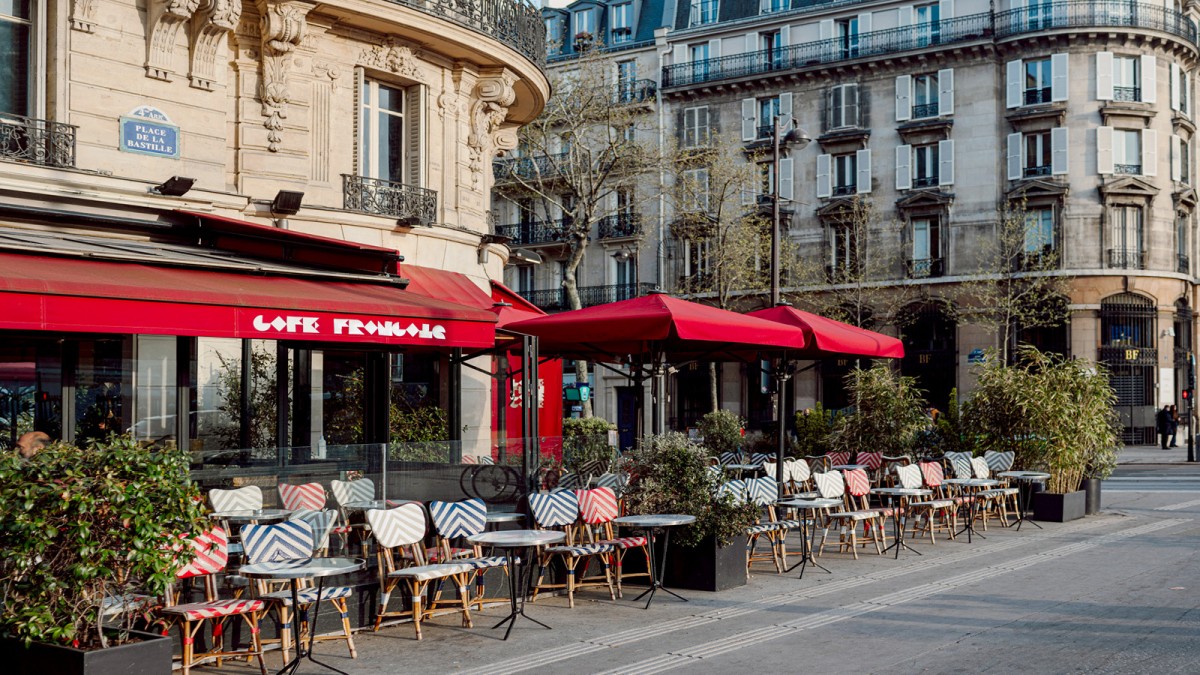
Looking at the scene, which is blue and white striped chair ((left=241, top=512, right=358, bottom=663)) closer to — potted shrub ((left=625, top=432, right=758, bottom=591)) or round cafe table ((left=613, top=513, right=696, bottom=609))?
round cafe table ((left=613, top=513, right=696, bottom=609))

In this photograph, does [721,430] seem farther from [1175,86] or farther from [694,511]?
[1175,86]

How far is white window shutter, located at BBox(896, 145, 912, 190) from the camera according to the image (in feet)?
148

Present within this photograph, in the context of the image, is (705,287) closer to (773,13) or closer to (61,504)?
(773,13)

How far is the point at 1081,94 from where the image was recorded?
42281mm

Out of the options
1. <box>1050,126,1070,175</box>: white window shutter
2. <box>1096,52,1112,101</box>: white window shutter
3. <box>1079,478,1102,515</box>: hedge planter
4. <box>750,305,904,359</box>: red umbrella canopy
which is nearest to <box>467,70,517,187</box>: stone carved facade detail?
<box>750,305,904,359</box>: red umbrella canopy

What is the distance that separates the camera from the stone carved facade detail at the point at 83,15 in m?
14.0

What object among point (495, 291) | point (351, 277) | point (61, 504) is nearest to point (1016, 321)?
point (495, 291)

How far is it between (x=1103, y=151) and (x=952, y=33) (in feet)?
23.2

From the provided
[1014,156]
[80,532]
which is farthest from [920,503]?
[1014,156]

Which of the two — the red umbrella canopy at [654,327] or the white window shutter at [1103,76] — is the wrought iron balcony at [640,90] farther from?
the red umbrella canopy at [654,327]

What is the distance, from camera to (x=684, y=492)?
37.0ft

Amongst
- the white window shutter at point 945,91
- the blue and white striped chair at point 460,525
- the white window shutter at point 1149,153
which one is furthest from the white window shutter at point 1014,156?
the blue and white striped chair at point 460,525

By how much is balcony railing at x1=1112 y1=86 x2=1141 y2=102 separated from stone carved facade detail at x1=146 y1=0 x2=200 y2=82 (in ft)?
119

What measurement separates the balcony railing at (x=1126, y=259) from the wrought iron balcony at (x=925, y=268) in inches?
226
